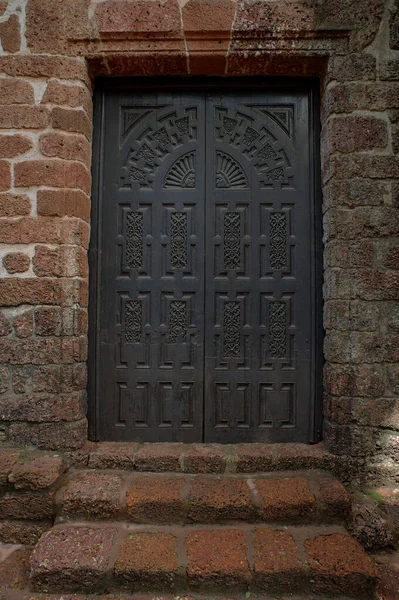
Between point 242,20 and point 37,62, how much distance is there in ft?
4.47

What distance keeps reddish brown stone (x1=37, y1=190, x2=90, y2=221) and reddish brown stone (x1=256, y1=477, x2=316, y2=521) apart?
2.09 metres

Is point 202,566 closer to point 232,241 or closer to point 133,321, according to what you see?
point 133,321

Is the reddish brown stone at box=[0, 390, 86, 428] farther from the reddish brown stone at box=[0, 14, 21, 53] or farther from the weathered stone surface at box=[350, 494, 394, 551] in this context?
the reddish brown stone at box=[0, 14, 21, 53]

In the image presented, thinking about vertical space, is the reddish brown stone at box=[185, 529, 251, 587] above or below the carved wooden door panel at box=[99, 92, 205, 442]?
below

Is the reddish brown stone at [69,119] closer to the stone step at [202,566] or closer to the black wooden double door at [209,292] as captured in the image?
the black wooden double door at [209,292]

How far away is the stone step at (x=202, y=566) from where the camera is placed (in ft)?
6.51

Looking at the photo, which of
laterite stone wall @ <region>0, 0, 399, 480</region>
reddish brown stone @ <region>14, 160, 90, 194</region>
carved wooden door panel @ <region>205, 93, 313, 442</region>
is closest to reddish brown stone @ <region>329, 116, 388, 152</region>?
laterite stone wall @ <region>0, 0, 399, 480</region>

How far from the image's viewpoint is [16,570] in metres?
2.17

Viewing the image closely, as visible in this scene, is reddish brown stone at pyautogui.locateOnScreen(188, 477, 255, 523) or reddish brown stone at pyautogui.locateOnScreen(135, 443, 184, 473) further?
reddish brown stone at pyautogui.locateOnScreen(135, 443, 184, 473)

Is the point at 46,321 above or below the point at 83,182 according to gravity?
below

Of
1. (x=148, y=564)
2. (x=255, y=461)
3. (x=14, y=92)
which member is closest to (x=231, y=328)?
(x=255, y=461)

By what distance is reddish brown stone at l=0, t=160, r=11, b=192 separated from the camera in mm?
2643

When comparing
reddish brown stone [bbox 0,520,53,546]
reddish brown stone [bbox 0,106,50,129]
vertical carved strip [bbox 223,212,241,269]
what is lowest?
reddish brown stone [bbox 0,520,53,546]

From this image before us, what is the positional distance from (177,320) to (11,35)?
85.4 inches
